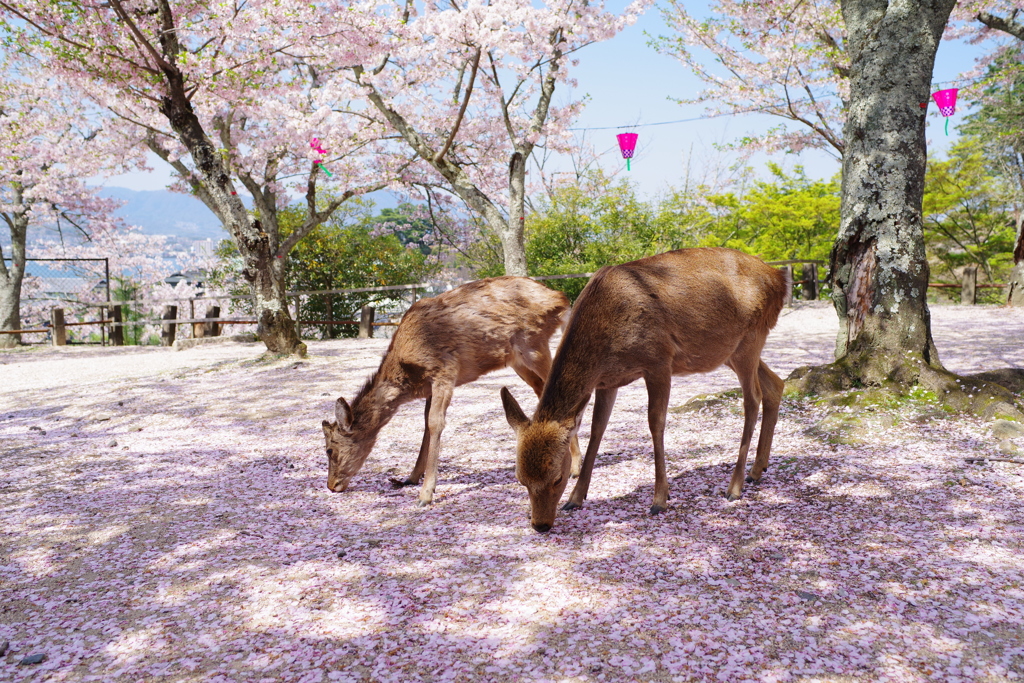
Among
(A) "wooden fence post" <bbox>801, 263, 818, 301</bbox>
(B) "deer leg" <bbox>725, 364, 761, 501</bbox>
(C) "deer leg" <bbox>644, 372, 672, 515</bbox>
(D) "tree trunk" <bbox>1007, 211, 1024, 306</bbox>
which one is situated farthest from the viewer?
(A) "wooden fence post" <bbox>801, 263, 818, 301</bbox>

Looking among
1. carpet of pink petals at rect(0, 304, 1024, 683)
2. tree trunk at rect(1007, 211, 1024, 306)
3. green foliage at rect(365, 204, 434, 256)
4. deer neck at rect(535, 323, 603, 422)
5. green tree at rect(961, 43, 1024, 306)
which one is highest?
green tree at rect(961, 43, 1024, 306)

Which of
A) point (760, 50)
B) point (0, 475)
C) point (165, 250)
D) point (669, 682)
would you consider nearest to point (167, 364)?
point (0, 475)

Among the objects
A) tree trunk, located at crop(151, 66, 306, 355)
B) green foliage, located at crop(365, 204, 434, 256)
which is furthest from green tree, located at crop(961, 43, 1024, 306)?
tree trunk, located at crop(151, 66, 306, 355)

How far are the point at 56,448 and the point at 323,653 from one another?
4.58 meters

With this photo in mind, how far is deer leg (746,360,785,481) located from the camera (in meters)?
4.12

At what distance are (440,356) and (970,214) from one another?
21.1m

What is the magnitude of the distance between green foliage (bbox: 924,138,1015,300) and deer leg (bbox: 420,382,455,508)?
19.5 meters

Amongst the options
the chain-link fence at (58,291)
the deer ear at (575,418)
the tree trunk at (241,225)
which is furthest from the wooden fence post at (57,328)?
the deer ear at (575,418)

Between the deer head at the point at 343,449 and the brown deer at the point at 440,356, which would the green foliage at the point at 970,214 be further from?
the deer head at the point at 343,449

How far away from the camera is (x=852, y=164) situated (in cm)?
549

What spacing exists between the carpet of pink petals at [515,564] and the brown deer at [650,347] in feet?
1.16

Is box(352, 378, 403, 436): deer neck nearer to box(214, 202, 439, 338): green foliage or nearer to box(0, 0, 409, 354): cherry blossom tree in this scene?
box(0, 0, 409, 354): cherry blossom tree

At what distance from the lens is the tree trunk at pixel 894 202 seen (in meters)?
5.28

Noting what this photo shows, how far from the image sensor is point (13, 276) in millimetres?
16875
